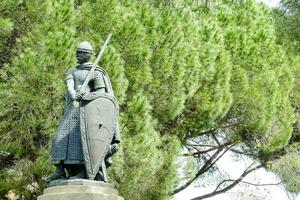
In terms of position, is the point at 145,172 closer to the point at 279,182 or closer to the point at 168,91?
the point at 168,91

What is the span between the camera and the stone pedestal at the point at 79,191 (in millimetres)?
6480

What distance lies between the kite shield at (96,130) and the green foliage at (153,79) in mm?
3684

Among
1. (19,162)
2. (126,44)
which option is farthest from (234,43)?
(19,162)

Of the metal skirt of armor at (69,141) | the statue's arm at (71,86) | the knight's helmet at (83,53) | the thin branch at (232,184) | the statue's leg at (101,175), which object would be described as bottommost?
the thin branch at (232,184)

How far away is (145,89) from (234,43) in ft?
11.3

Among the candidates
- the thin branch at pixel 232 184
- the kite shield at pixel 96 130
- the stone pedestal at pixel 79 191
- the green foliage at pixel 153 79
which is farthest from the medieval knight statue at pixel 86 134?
the thin branch at pixel 232 184

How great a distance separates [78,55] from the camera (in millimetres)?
7250

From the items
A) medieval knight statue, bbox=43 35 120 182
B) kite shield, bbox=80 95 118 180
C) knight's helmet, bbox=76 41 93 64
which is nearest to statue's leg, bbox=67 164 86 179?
medieval knight statue, bbox=43 35 120 182

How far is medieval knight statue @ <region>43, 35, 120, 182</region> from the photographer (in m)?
6.80

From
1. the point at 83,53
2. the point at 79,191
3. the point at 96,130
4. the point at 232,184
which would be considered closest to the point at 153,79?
the point at 83,53

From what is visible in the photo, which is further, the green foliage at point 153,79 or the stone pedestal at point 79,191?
the green foliage at point 153,79

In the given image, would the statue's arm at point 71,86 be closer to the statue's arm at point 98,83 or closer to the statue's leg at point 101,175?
the statue's arm at point 98,83

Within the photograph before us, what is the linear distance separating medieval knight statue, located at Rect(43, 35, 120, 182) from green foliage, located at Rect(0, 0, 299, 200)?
3.58 metres

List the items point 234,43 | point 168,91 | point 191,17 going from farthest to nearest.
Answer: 1. point 234,43
2. point 191,17
3. point 168,91
